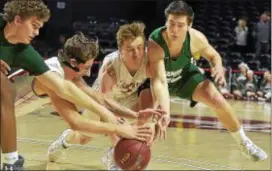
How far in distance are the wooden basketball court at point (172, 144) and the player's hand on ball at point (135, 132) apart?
135 centimetres

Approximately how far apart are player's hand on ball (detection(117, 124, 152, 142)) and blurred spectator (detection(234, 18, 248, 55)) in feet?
34.2

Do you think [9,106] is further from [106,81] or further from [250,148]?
[250,148]

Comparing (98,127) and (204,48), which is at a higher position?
(204,48)

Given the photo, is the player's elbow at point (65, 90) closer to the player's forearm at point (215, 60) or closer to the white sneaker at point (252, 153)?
the player's forearm at point (215, 60)

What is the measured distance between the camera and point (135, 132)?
3.95 meters

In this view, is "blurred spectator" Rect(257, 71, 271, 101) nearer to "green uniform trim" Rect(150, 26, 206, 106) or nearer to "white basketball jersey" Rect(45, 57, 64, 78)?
"green uniform trim" Rect(150, 26, 206, 106)

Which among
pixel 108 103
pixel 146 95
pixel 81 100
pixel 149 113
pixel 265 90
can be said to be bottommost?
pixel 265 90

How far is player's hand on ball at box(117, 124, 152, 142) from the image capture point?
3.90 metres

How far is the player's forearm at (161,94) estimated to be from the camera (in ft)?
16.1

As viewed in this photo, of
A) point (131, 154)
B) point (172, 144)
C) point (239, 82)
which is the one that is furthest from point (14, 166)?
point (239, 82)

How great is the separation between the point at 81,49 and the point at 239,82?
922cm

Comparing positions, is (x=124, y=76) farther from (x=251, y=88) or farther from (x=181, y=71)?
(x=251, y=88)

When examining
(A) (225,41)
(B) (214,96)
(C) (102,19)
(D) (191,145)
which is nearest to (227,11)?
(A) (225,41)

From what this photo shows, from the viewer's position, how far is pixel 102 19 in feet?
55.4
